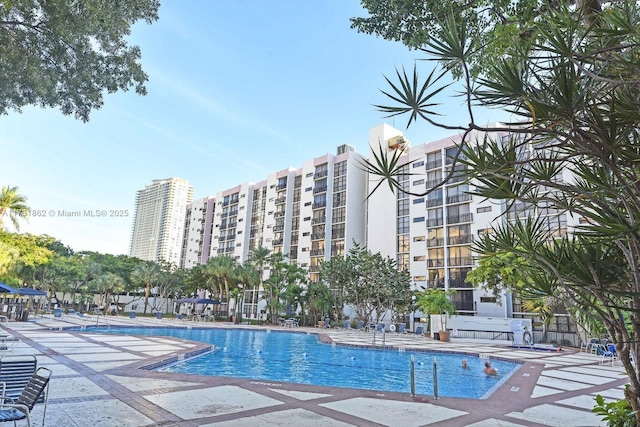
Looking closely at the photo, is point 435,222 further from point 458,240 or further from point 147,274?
point 147,274

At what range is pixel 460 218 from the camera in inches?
1660

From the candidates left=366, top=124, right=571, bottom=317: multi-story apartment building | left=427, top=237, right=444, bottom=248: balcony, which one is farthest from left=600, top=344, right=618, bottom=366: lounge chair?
left=427, top=237, right=444, bottom=248: balcony

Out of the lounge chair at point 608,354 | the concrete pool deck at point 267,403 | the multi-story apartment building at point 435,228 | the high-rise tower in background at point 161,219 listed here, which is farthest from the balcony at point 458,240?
the high-rise tower in background at point 161,219

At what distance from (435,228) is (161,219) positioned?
141 meters

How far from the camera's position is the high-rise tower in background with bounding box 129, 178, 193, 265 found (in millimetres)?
157125

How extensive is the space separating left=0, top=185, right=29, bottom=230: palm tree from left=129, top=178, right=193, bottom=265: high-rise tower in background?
132785mm

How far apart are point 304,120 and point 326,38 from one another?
433 inches

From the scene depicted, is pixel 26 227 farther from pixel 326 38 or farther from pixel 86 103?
pixel 326 38

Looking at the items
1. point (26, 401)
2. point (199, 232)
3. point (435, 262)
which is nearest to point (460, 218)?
point (435, 262)

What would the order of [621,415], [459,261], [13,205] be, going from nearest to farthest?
[621,415], [13,205], [459,261]

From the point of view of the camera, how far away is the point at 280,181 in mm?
62531

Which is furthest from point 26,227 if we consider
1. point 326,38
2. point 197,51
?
point 326,38

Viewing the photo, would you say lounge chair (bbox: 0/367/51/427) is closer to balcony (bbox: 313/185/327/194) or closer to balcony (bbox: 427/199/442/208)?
balcony (bbox: 427/199/442/208)

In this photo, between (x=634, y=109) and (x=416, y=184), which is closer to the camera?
(x=634, y=109)
